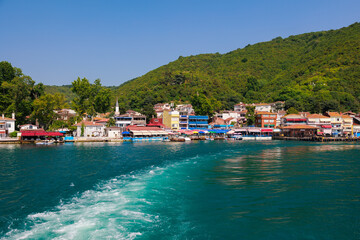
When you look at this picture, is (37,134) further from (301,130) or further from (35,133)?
(301,130)

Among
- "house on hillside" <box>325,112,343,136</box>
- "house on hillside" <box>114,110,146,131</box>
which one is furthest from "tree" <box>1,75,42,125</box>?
"house on hillside" <box>325,112,343,136</box>

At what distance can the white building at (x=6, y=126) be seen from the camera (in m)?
61.9

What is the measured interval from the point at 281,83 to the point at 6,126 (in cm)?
12144

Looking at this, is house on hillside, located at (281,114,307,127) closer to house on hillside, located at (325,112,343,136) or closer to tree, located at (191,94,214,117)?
house on hillside, located at (325,112,343,136)

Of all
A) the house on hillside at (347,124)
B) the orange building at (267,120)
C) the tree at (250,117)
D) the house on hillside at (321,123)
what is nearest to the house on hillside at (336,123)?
the house on hillside at (321,123)

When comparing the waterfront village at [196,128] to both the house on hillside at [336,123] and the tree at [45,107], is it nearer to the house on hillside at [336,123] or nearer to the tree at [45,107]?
the house on hillside at [336,123]

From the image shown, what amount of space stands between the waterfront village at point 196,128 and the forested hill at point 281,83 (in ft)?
38.2

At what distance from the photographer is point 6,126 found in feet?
207

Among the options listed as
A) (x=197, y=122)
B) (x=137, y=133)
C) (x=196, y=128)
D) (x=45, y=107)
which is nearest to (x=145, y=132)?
(x=137, y=133)

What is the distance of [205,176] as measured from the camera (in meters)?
21.7

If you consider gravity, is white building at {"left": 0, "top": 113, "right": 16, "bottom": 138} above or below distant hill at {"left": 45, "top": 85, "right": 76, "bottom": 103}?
below

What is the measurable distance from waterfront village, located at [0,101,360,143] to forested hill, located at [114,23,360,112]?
38.2 ft

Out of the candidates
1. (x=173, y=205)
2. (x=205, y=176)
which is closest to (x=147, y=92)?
(x=205, y=176)

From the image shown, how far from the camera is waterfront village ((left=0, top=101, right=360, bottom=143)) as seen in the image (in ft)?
219
